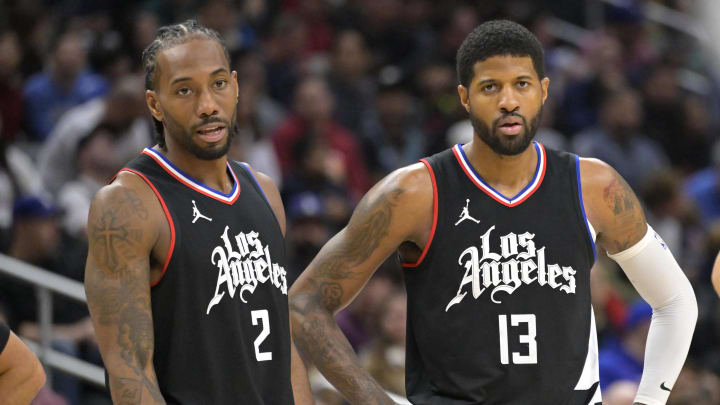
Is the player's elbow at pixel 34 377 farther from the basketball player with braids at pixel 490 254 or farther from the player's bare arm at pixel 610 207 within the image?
the player's bare arm at pixel 610 207

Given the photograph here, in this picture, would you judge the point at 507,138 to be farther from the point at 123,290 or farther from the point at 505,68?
the point at 123,290

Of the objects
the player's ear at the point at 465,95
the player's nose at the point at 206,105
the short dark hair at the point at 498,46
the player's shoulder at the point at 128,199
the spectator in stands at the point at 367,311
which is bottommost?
the spectator in stands at the point at 367,311

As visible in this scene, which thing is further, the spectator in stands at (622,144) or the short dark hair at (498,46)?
the spectator in stands at (622,144)

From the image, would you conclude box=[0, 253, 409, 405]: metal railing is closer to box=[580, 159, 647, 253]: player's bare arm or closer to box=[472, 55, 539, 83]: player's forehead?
box=[580, 159, 647, 253]: player's bare arm

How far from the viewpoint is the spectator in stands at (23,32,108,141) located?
27.3 feet

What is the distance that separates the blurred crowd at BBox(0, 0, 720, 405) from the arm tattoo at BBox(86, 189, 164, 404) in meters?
2.37

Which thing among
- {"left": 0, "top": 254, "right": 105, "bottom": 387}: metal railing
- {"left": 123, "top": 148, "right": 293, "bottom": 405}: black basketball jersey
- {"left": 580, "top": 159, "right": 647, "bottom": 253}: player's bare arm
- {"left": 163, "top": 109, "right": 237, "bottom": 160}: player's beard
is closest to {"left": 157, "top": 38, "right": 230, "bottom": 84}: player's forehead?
{"left": 163, "top": 109, "right": 237, "bottom": 160}: player's beard

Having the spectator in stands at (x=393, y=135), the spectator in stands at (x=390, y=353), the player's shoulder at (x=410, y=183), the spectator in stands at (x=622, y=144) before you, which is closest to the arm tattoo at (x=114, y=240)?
the player's shoulder at (x=410, y=183)

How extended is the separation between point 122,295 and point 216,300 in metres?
0.30

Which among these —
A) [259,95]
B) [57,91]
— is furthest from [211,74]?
[259,95]

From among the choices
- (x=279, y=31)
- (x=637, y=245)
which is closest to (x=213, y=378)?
(x=637, y=245)

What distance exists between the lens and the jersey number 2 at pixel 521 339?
3.88 meters

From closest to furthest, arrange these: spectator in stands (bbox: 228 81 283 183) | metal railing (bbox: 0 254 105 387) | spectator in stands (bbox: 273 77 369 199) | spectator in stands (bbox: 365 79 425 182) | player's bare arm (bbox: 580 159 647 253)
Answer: player's bare arm (bbox: 580 159 647 253)
metal railing (bbox: 0 254 105 387)
spectator in stands (bbox: 228 81 283 183)
spectator in stands (bbox: 273 77 369 199)
spectator in stands (bbox: 365 79 425 182)

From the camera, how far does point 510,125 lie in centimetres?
393
